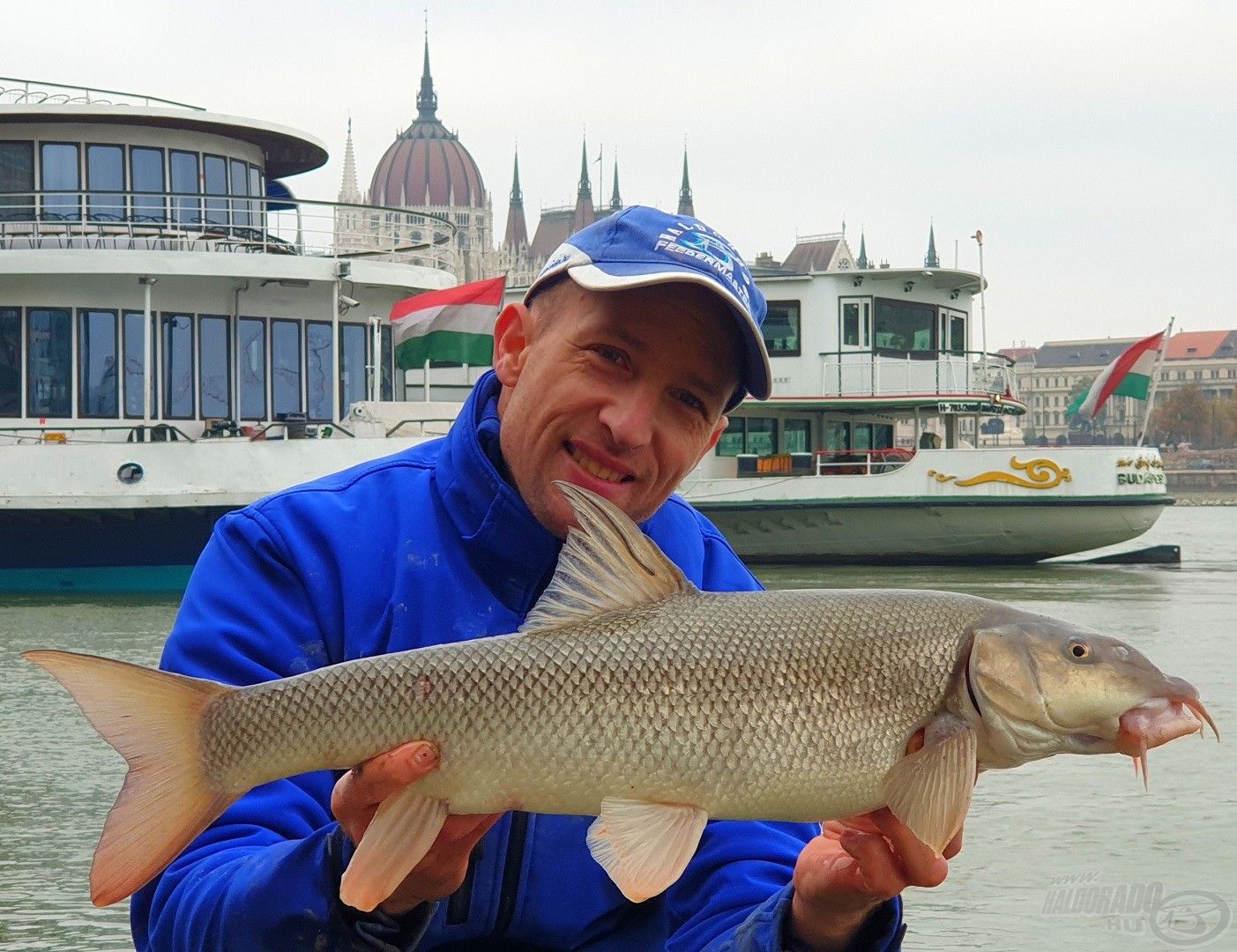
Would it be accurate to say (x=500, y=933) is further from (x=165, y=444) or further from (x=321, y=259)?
(x=321, y=259)

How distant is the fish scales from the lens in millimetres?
2068

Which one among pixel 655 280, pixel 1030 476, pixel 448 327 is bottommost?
pixel 1030 476

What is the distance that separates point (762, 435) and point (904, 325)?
3.02 m

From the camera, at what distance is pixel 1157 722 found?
2047mm

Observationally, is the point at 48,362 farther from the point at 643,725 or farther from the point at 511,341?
the point at 643,725

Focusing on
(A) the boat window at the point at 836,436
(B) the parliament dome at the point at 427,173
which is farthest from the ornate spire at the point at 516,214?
(A) the boat window at the point at 836,436

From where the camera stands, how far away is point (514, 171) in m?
164

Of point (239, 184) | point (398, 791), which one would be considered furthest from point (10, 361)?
point (398, 791)

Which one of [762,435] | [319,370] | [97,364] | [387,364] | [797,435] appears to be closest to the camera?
[97,364]

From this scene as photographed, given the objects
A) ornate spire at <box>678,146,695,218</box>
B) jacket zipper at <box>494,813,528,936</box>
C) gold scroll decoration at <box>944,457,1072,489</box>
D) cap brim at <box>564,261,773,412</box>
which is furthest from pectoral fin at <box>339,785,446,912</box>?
ornate spire at <box>678,146,695,218</box>

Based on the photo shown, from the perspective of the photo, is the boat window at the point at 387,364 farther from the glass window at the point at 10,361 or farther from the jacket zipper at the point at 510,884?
the jacket zipper at the point at 510,884

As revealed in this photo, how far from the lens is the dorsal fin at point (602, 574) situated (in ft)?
7.18

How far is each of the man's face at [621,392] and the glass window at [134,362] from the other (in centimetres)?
1672

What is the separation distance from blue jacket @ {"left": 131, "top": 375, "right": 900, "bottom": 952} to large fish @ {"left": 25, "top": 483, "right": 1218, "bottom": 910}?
0.23m
